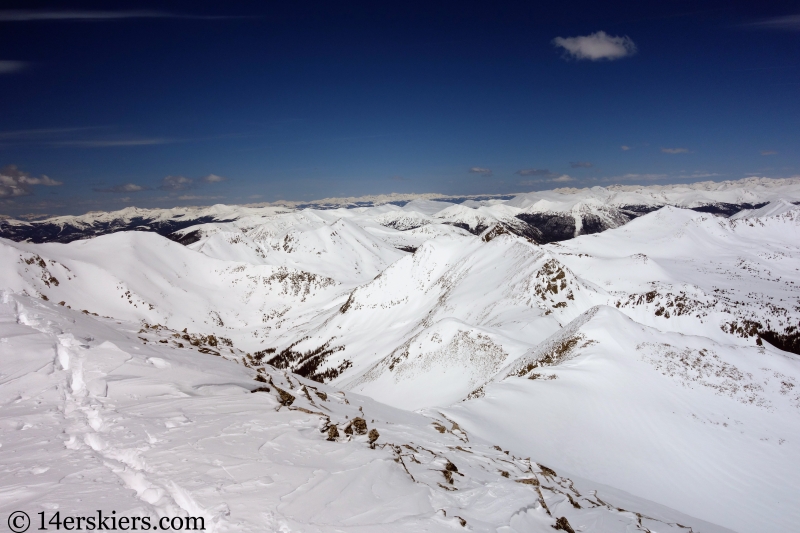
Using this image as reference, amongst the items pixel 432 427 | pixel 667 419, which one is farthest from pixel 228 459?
pixel 667 419

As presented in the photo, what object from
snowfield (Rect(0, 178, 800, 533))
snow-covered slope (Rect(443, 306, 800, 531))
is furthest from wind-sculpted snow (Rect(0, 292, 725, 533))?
snow-covered slope (Rect(443, 306, 800, 531))

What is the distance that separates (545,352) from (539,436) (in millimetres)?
13392

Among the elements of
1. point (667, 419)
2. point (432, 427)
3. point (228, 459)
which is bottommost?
point (667, 419)

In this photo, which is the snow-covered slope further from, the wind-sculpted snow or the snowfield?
the wind-sculpted snow

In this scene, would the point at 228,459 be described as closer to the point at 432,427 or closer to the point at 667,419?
the point at 432,427

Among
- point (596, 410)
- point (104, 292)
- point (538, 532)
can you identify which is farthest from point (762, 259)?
point (104, 292)

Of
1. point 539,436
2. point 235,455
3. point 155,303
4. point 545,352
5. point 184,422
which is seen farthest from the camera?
point 155,303

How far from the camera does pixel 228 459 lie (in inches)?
284

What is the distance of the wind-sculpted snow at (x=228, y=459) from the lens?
5906mm

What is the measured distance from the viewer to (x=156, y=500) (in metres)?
5.80

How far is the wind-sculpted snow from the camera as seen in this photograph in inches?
233

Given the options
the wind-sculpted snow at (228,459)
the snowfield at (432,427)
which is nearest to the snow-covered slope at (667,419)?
the snowfield at (432,427)

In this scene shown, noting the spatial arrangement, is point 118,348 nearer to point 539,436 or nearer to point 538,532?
point 538,532

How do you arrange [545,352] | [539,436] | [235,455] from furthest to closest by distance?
[545,352] → [539,436] → [235,455]
